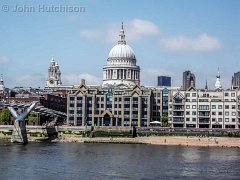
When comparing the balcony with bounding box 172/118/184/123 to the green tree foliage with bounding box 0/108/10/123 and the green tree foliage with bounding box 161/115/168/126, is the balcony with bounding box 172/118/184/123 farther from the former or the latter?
the green tree foliage with bounding box 0/108/10/123

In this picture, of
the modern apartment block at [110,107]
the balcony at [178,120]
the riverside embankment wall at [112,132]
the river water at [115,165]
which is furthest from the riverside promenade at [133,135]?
the river water at [115,165]

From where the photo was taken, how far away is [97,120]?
16038cm

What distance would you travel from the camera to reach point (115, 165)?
76438 millimetres

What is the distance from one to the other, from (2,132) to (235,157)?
232 feet

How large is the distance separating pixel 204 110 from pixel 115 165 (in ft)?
273

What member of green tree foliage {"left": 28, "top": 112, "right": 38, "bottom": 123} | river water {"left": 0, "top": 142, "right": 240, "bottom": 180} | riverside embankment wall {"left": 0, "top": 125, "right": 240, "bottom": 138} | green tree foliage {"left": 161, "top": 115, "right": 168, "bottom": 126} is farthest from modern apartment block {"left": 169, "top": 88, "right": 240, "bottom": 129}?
river water {"left": 0, "top": 142, "right": 240, "bottom": 180}

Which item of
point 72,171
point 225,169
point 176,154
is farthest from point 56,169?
point 176,154

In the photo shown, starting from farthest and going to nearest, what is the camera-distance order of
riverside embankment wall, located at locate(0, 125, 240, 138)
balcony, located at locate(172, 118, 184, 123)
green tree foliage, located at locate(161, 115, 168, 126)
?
green tree foliage, located at locate(161, 115, 168, 126), balcony, located at locate(172, 118, 184, 123), riverside embankment wall, located at locate(0, 125, 240, 138)

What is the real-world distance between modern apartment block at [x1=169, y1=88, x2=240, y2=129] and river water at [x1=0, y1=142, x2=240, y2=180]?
5676 centimetres

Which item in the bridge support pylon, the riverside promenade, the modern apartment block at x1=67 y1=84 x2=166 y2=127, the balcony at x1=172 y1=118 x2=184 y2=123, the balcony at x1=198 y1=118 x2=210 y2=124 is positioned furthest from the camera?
the modern apartment block at x1=67 y1=84 x2=166 y2=127

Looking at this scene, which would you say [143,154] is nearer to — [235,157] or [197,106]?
[235,157]

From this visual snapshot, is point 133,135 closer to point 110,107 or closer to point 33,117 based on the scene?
point 110,107

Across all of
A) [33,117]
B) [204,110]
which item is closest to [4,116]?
[33,117]

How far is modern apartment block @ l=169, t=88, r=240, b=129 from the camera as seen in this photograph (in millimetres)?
154875
